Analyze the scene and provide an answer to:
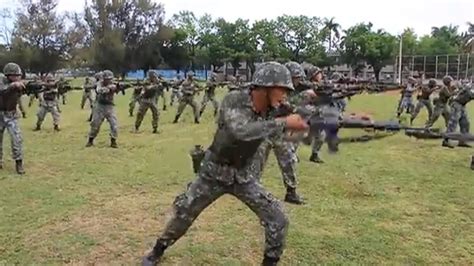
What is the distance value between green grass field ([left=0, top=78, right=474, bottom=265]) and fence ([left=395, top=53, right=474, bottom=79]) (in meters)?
37.8

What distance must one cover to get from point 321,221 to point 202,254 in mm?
1981

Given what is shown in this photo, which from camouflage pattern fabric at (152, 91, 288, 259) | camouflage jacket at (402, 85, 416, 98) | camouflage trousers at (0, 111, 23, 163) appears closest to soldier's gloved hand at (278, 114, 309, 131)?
camouflage pattern fabric at (152, 91, 288, 259)

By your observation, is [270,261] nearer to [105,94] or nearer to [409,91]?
[105,94]

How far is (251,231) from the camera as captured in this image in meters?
6.89

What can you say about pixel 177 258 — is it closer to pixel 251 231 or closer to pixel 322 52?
pixel 251 231

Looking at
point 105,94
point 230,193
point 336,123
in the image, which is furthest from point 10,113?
point 336,123

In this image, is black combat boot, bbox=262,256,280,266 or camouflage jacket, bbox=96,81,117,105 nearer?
black combat boot, bbox=262,256,280,266

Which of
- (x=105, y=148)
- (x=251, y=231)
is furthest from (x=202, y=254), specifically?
(x=105, y=148)

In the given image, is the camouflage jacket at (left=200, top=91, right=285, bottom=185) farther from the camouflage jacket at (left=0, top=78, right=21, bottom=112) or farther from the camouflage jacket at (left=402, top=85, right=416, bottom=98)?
the camouflage jacket at (left=402, top=85, right=416, bottom=98)

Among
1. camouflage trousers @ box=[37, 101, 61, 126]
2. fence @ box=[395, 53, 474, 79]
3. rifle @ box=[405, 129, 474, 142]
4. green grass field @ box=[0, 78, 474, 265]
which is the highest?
fence @ box=[395, 53, 474, 79]

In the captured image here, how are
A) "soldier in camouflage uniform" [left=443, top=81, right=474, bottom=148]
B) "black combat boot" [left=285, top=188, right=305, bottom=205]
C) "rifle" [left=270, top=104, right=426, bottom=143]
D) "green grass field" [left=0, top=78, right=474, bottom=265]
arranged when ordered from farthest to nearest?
1. "soldier in camouflage uniform" [left=443, top=81, right=474, bottom=148]
2. "black combat boot" [left=285, top=188, right=305, bottom=205]
3. "green grass field" [left=0, top=78, right=474, bottom=265]
4. "rifle" [left=270, top=104, right=426, bottom=143]

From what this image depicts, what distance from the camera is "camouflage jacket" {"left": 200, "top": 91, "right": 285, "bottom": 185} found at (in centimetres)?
434

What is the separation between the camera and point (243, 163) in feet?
16.4

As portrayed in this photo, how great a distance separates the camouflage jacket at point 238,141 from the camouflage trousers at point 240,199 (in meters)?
0.07
